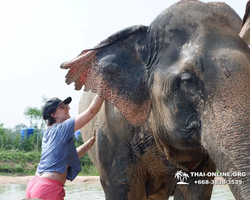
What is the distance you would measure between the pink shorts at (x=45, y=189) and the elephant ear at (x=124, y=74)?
837 millimetres

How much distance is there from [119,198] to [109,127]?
2.10 ft

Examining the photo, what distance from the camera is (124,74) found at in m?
3.20

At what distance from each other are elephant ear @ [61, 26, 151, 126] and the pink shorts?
837 millimetres

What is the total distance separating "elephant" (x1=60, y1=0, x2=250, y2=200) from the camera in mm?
2346

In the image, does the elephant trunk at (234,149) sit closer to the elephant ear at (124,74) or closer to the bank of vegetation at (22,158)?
the elephant ear at (124,74)

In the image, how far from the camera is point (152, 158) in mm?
3660

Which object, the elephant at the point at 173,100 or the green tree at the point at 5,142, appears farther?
the green tree at the point at 5,142

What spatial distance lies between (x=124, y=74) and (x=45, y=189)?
112 cm

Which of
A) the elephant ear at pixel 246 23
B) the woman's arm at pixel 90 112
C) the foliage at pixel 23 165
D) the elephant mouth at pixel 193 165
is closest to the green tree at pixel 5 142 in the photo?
the foliage at pixel 23 165

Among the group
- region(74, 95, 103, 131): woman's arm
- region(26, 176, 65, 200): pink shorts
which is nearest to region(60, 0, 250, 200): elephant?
region(74, 95, 103, 131): woman's arm

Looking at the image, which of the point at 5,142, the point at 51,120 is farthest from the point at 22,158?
the point at 51,120

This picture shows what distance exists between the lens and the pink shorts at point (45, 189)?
3367 millimetres

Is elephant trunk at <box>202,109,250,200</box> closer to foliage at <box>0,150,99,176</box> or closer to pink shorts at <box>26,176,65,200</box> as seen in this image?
pink shorts at <box>26,176,65,200</box>

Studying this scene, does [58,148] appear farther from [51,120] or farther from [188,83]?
[188,83]
